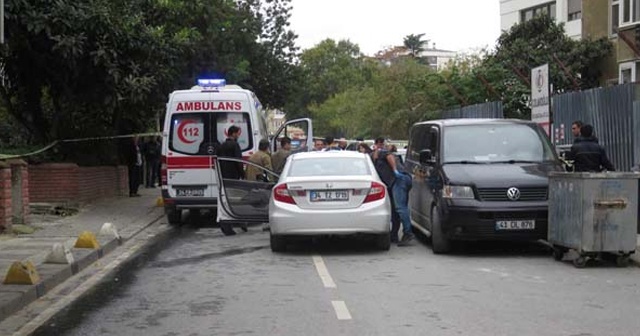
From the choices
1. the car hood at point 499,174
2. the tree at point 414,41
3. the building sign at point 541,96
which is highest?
the tree at point 414,41

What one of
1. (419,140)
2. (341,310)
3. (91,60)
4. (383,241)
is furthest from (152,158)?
(341,310)

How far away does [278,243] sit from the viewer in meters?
11.7

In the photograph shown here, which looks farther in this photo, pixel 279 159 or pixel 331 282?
pixel 279 159

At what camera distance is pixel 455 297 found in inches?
323

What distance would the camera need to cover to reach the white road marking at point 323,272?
9031 millimetres

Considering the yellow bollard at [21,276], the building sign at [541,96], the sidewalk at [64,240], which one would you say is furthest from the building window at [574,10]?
the yellow bollard at [21,276]

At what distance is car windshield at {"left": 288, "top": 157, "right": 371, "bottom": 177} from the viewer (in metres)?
11.8

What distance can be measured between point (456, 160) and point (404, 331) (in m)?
5.40

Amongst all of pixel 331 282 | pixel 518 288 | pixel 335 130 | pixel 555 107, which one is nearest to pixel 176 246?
pixel 331 282

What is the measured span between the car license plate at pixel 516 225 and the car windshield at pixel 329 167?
219 centimetres

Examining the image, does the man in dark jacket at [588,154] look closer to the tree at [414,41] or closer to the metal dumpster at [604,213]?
the metal dumpster at [604,213]

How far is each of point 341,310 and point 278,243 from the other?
4.18m

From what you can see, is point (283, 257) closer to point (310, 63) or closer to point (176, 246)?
point (176, 246)

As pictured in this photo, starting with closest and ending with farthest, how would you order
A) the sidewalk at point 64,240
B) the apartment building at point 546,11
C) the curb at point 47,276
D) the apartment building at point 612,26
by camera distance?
the curb at point 47,276 → the sidewalk at point 64,240 → the apartment building at point 612,26 → the apartment building at point 546,11
